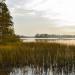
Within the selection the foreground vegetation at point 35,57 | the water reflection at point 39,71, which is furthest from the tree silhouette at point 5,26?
the water reflection at point 39,71

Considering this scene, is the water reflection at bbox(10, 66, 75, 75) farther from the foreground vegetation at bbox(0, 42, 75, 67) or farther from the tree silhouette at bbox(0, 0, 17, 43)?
the tree silhouette at bbox(0, 0, 17, 43)

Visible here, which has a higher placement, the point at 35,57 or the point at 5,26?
the point at 5,26

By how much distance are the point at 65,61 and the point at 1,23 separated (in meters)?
18.4

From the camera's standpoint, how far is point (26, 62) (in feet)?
61.5

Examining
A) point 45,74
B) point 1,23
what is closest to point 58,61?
point 45,74

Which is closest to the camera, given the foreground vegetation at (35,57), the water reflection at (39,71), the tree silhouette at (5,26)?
the water reflection at (39,71)

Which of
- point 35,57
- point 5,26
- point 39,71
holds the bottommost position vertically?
point 39,71

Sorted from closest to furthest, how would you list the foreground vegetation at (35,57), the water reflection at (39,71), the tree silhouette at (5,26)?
the water reflection at (39,71), the foreground vegetation at (35,57), the tree silhouette at (5,26)

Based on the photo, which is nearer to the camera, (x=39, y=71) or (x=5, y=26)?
(x=39, y=71)

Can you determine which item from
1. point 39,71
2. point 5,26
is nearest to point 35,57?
point 39,71

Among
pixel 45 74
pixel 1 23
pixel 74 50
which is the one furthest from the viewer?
pixel 1 23

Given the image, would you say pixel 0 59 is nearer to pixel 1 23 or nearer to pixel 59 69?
pixel 59 69

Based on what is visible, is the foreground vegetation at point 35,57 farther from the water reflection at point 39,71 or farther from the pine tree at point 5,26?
the pine tree at point 5,26

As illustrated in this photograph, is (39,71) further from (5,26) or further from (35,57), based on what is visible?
(5,26)
